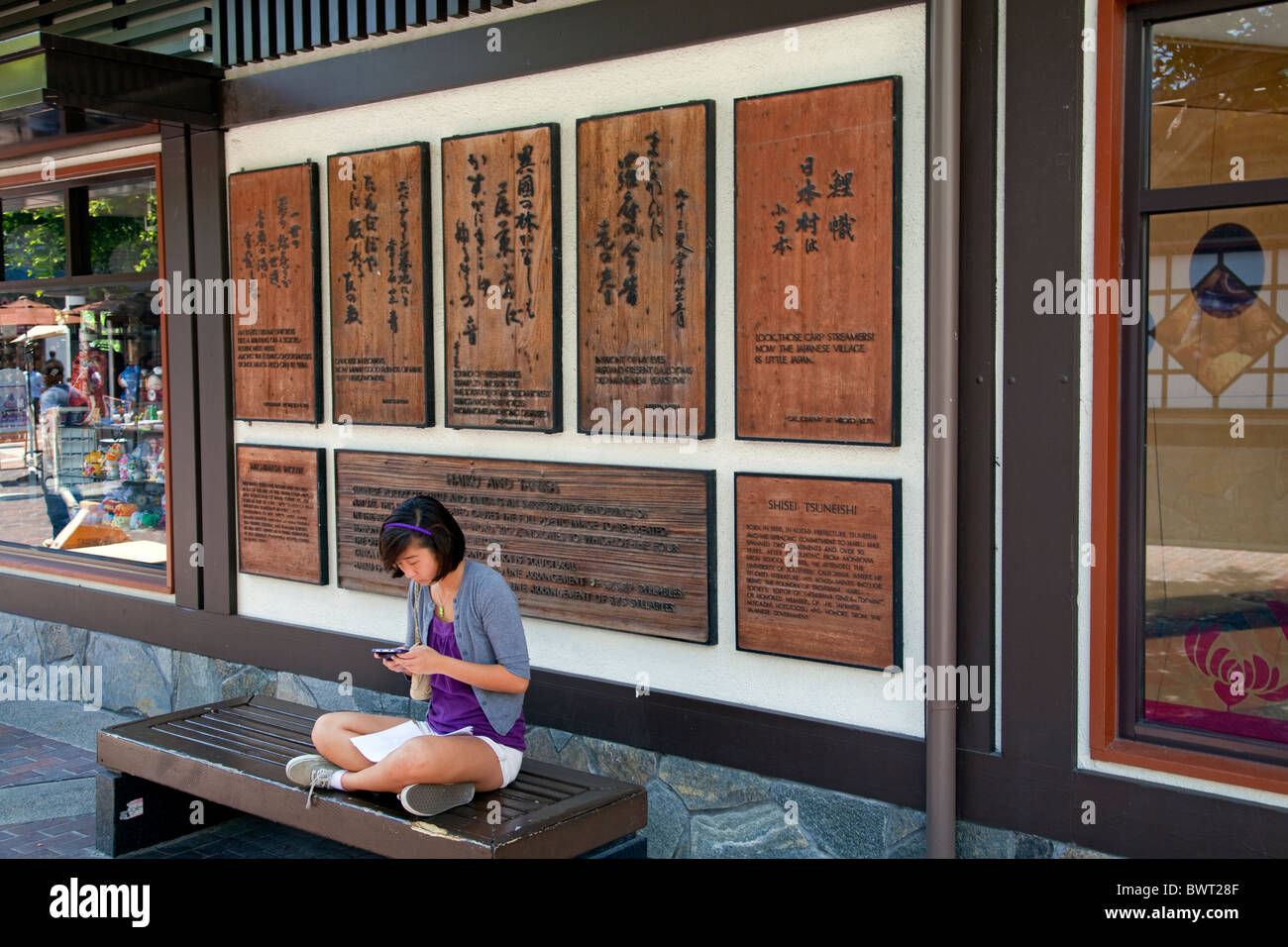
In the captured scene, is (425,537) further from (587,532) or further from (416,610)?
(587,532)

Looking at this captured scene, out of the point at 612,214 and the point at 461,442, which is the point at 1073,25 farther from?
the point at 461,442

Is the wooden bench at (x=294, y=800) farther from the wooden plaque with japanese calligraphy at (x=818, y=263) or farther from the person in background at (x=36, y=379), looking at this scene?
the person in background at (x=36, y=379)

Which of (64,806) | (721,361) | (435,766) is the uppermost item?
(721,361)

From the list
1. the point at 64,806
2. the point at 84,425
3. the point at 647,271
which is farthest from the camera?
the point at 84,425

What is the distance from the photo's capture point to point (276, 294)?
6410 mm

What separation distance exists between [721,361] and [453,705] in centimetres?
169

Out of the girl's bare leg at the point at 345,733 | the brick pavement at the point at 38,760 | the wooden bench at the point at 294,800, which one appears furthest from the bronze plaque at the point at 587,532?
the brick pavement at the point at 38,760

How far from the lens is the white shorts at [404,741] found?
170 inches

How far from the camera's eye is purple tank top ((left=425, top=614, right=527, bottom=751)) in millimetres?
4359

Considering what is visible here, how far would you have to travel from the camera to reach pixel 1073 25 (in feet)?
12.8

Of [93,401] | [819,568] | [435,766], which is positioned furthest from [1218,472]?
[93,401]

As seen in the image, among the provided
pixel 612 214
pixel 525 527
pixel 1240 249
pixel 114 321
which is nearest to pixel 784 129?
pixel 612 214

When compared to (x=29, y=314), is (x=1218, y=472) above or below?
below

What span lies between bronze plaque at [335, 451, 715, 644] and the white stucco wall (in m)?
0.07
